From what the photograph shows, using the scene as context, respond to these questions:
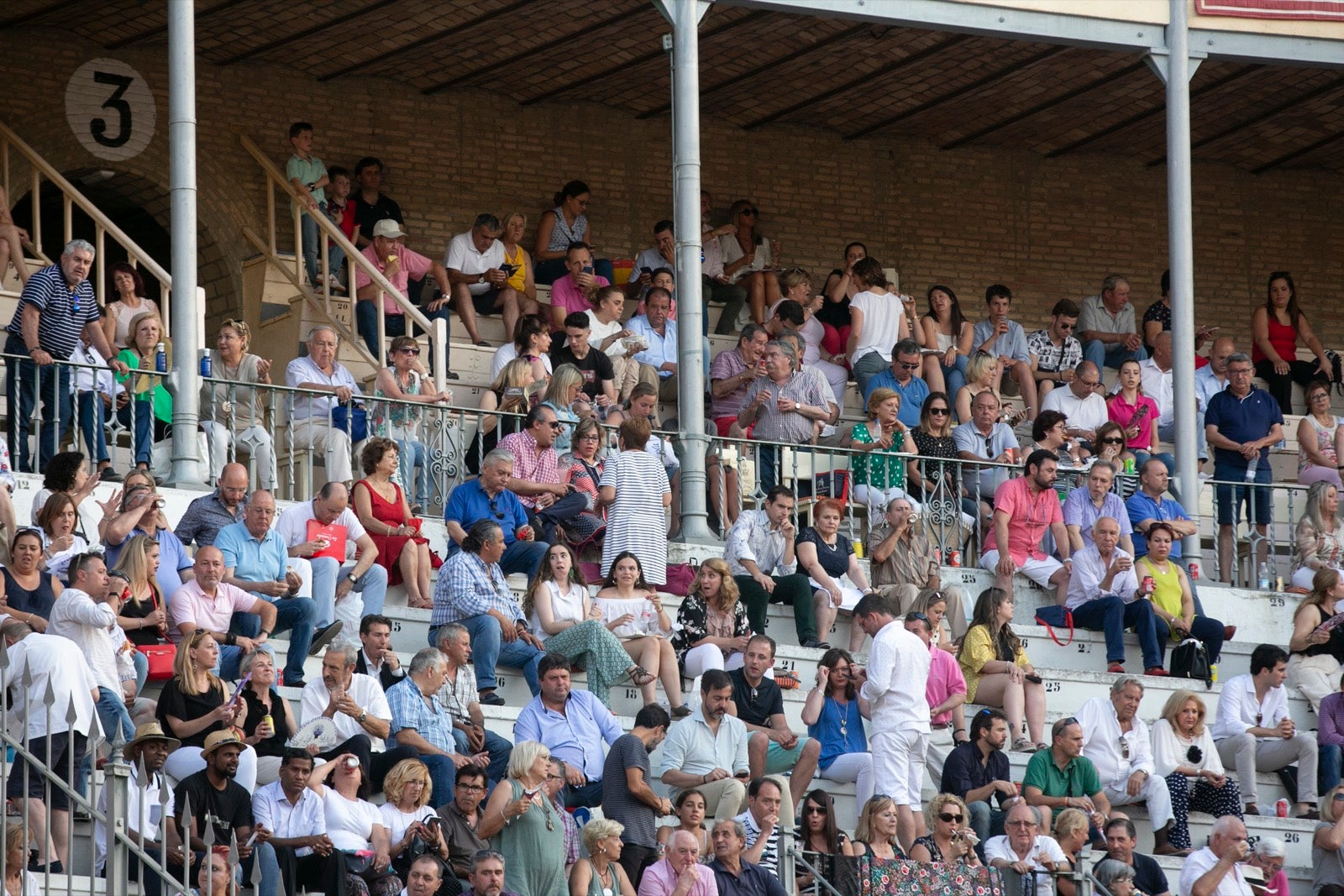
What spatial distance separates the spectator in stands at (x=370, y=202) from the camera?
1862 cm

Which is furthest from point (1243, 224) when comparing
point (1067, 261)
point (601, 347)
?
point (601, 347)

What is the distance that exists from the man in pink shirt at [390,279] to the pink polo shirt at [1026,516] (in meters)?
4.13

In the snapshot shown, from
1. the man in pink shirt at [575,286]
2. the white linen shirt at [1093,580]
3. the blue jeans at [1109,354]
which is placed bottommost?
the white linen shirt at [1093,580]

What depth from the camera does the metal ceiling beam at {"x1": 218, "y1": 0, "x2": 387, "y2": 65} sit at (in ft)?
60.4

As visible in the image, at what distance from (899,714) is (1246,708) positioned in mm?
2621

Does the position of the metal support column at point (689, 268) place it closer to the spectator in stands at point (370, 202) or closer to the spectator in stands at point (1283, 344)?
the spectator in stands at point (370, 202)

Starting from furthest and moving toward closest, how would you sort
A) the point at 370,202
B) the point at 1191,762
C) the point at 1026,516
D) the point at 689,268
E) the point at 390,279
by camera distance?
the point at 370,202 < the point at 390,279 < the point at 689,268 < the point at 1026,516 < the point at 1191,762

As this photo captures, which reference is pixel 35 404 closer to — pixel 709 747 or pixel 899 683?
pixel 709 747

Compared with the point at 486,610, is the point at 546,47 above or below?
above

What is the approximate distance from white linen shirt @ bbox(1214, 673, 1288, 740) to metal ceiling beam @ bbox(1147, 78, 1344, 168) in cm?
726

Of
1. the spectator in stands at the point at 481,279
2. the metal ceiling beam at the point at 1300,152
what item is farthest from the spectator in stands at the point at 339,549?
the metal ceiling beam at the point at 1300,152

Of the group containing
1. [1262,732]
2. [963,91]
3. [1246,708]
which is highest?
[963,91]

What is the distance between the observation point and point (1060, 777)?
42.3 ft

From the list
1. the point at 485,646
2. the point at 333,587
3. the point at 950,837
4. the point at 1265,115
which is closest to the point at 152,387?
the point at 333,587
